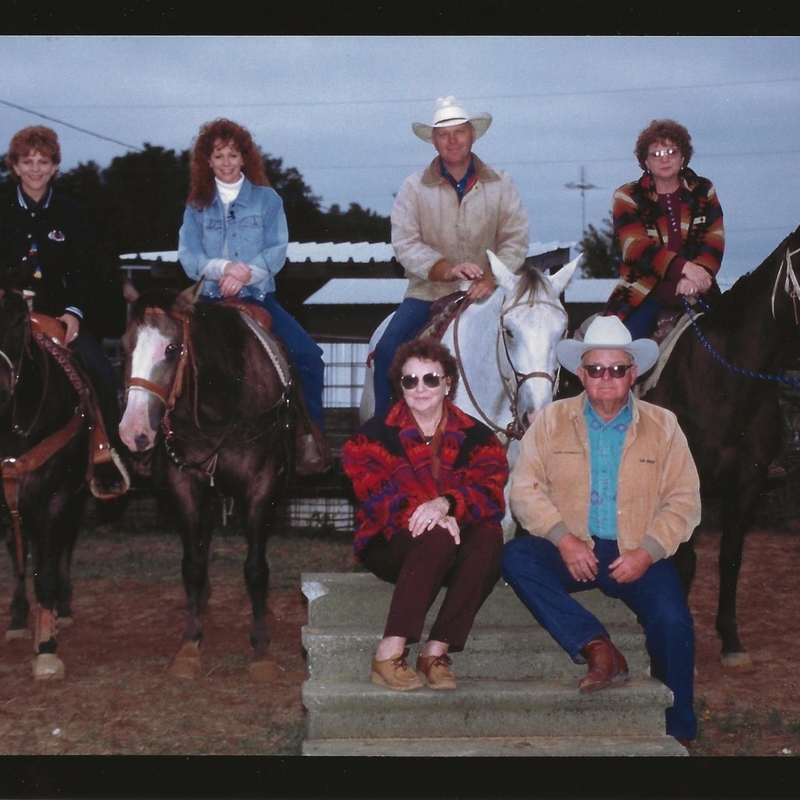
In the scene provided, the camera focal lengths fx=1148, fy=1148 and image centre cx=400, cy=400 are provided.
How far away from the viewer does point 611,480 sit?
504cm

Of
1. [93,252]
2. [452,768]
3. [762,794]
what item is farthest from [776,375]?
[93,252]

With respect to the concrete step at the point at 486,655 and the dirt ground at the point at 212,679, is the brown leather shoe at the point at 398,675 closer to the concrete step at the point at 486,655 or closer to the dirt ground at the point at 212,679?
the concrete step at the point at 486,655

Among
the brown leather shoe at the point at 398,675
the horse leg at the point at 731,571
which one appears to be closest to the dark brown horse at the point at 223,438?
the brown leather shoe at the point at 398,675

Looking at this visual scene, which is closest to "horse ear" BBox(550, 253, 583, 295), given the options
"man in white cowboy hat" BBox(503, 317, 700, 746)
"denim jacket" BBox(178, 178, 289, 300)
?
"man in white cowboy hat" BBox(503, 317, 700, 746)

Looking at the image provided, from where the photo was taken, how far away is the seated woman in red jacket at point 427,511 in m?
4.74

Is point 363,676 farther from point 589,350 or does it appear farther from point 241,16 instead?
point 241,16

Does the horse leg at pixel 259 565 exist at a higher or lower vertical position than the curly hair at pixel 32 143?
lower

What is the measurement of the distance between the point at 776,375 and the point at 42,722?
14.2 feet

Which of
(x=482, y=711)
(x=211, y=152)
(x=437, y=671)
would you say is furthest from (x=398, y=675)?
(x=211, y=152)

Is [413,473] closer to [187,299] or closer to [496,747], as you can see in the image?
[496,747]

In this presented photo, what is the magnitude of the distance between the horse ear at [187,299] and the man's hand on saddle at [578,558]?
→ 2.49m

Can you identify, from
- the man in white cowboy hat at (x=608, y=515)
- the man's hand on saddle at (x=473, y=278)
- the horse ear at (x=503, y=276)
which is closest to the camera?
the man in white cowboy hat at (x=608, y=515)

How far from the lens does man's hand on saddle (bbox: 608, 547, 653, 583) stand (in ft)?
15.8

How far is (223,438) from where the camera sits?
6.48 metres
